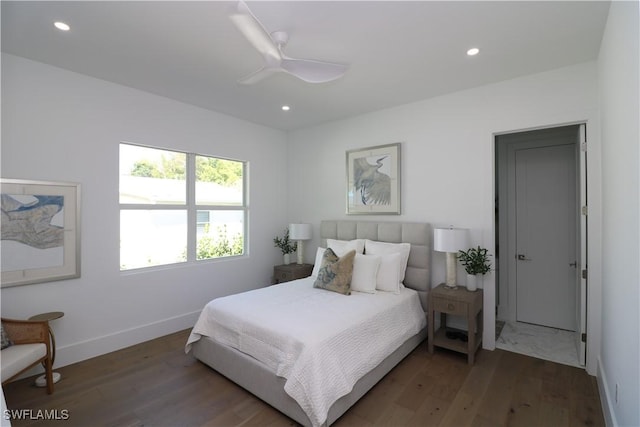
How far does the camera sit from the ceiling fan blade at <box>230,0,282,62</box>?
1621mm

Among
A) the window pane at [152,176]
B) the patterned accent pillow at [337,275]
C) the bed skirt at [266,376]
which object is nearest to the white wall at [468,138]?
the patterned accent pillow at [337,275]

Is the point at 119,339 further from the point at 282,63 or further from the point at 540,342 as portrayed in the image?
the point at 540,342

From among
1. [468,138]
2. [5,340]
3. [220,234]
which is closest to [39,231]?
[5,340]

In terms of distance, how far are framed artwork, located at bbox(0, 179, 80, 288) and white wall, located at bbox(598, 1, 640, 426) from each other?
163 inches

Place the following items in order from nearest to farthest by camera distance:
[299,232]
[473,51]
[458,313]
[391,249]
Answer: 1. [473,51]
2. [458,313]
3. [391,249]
4. [299,232]

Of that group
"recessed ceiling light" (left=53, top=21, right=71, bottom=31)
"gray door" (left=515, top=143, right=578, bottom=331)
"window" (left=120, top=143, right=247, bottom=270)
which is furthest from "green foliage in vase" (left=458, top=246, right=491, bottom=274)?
"recessed ceiling light" (left=53, top=21, right=71, bottom=31)

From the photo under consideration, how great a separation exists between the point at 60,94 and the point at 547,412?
16.0 ft

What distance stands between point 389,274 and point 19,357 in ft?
10.3

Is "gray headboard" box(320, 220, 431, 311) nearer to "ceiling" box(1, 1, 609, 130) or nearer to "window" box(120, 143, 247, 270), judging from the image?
"ceiling" box(1, 1, 609, 130)

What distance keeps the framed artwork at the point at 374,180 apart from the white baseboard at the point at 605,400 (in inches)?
89.9

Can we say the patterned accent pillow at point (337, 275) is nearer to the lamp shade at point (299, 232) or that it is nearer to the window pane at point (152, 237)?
the lamp shade at point (299, 232)

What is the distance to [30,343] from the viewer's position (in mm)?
2352

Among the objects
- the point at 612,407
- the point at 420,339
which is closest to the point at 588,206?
the point at 612,407

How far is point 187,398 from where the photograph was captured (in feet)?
7.70
